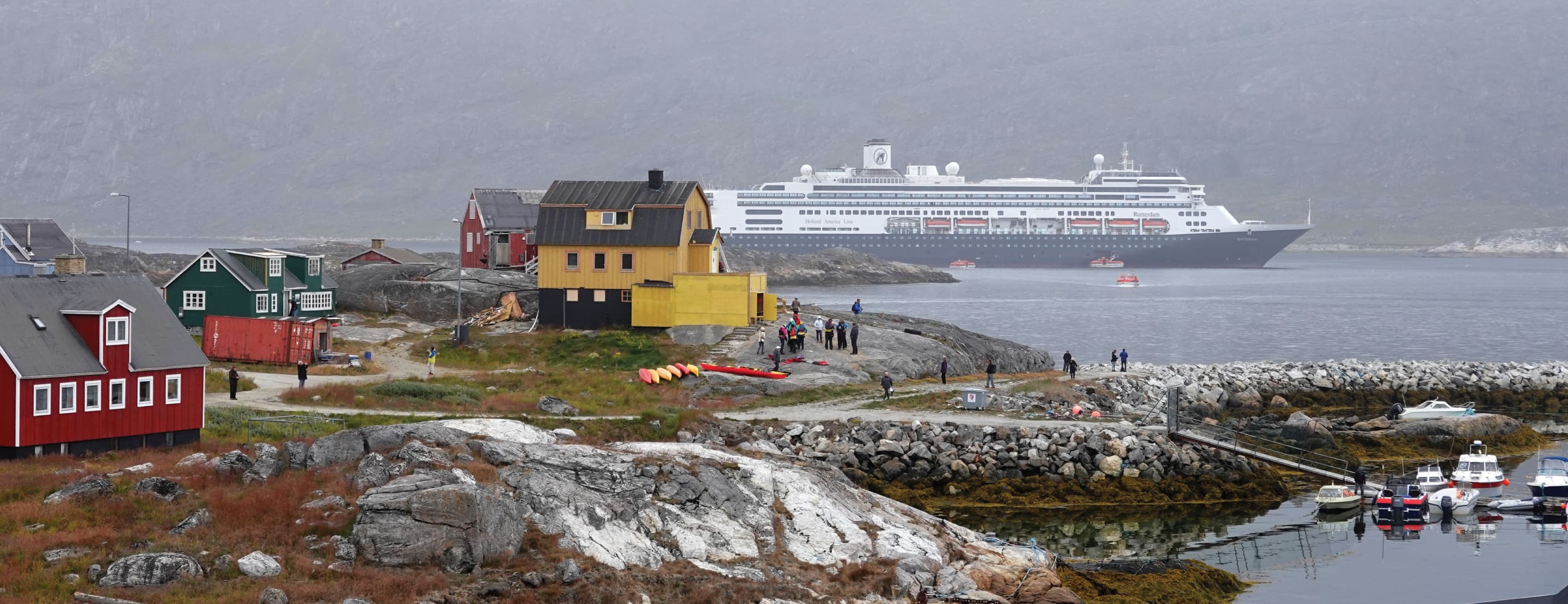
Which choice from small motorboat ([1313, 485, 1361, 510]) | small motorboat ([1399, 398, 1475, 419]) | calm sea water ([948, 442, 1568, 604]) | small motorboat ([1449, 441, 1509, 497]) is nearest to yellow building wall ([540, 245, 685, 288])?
calm sea water ([948, 442, 1568, 604])

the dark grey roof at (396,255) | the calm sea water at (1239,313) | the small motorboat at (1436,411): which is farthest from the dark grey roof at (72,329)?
the calm sea water at (1239,313)

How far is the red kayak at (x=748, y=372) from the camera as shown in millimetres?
35000

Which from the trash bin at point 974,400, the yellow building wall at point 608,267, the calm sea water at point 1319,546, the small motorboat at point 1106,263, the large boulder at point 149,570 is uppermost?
the small motorboat at point 1106,263

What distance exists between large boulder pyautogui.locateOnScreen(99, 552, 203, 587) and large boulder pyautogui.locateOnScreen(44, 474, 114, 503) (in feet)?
7.03

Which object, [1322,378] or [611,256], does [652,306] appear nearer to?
[611,256]

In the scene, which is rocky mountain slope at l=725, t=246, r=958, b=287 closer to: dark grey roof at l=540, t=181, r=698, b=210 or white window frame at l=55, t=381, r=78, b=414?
dark grey roof at l=540, t=181, r=698, b=210

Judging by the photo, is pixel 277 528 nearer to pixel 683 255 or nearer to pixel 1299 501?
pixel 1299 501

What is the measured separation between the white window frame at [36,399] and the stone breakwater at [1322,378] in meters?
26.2

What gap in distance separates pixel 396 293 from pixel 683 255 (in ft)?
31.4

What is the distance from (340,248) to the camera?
5079 inches

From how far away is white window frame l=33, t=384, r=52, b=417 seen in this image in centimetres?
2116

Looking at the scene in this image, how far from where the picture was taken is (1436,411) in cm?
3962

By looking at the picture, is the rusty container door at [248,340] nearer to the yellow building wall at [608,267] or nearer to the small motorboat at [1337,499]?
the yellow building wall at [608,267]

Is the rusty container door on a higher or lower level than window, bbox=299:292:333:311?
lower
